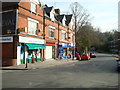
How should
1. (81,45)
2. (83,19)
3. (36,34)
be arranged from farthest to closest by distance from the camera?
1. (81,45)
2. (83,19)
3. (36,34)

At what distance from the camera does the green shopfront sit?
1766 cm

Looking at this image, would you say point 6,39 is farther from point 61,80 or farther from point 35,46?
point 61,80

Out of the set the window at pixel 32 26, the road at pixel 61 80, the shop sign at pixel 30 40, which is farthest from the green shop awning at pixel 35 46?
the road at pixel 61 80

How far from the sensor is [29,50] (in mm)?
19703

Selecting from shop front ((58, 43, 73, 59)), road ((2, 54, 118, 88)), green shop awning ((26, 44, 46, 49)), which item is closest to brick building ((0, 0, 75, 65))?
green shop awning ((26, 44, 46, 49))

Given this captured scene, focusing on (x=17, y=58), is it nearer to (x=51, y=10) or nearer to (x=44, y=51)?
(x=44, y=51)

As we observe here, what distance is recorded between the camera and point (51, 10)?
26594 millimetres

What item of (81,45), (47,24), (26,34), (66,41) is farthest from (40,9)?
(81,45)

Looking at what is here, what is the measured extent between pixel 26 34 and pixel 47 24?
6.79 meters

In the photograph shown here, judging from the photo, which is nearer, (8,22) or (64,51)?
(8,22)

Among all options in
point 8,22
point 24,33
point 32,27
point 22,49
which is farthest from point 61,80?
point 32,27

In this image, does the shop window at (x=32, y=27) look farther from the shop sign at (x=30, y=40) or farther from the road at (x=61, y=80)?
the road at (x=61, y=80)

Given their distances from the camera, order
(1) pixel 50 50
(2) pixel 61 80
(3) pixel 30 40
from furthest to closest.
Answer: (1) pixel 50 50 → (3) pixel 30 40 → (2) pixel 61 80

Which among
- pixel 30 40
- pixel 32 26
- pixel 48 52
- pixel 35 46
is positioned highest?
pixel 32 26
